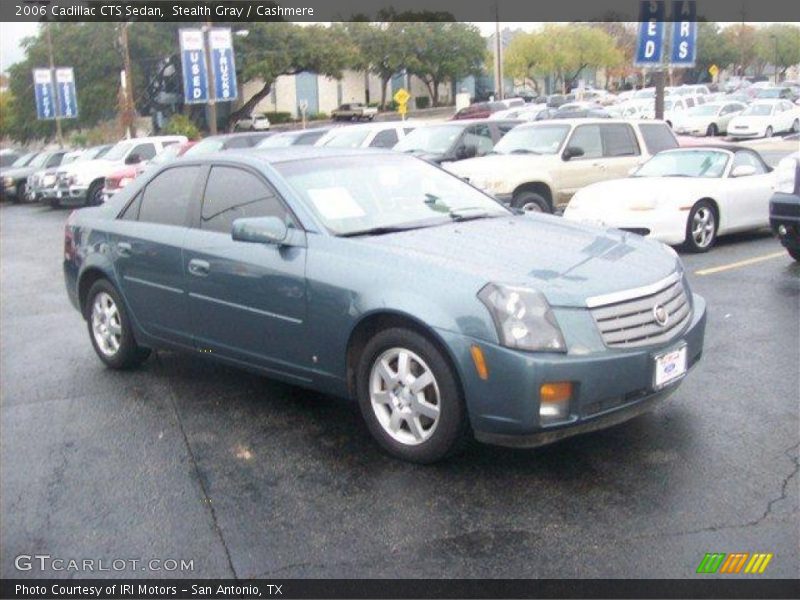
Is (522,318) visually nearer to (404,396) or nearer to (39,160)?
(404,396)

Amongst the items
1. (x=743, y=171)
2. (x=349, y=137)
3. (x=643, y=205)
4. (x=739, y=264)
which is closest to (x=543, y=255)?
(x=739, y=264)

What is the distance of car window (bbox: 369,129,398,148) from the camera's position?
1848 cm

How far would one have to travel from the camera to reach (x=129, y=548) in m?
3.94

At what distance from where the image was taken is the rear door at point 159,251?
5.98 meters

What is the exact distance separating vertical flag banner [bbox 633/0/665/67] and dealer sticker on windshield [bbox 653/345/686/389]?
15385 mm

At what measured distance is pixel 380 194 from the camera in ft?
18.6

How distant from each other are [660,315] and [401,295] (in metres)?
1.27

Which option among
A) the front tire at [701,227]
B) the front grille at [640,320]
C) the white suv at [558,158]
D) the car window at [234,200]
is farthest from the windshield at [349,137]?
the front grille at [640,320]

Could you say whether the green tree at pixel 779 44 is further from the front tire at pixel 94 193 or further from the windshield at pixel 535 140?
the windshield at pixel 535 140

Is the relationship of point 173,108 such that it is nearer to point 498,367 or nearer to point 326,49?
point 326,49

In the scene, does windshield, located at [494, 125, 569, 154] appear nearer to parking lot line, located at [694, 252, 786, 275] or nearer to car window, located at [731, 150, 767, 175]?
car window, located at [731, 150, 767, 175]

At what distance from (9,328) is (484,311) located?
6.05 meters

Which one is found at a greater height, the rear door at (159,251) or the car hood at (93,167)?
the rear door at (159,251)

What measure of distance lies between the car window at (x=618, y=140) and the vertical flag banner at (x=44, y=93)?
102 ft
